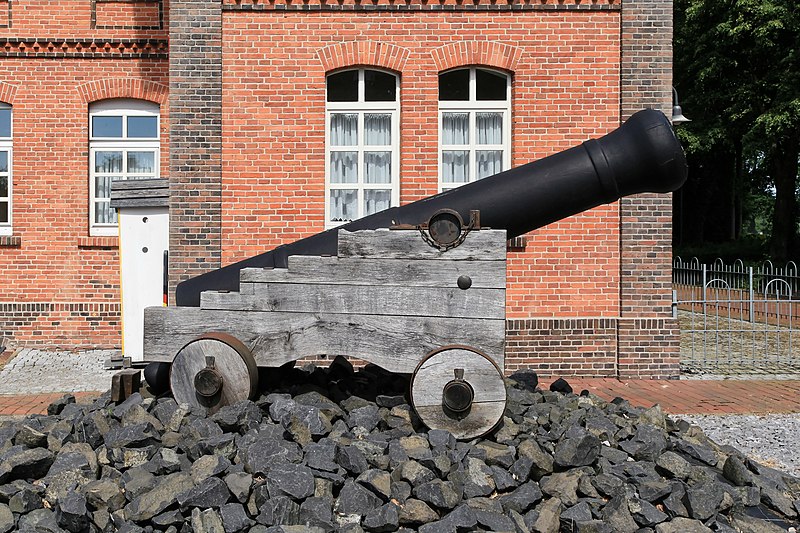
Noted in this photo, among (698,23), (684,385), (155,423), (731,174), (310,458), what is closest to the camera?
(310,458)

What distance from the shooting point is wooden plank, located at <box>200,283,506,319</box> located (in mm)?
4457

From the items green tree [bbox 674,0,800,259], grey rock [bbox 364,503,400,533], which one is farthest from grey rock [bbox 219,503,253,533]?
green tree [bbox 674,0,800,259]

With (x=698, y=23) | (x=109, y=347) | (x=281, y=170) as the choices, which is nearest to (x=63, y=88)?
(x=109, y=347)

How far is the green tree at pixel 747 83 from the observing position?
62.1 feet

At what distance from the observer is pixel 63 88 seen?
35.0ft

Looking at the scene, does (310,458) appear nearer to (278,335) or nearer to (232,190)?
(278,335)

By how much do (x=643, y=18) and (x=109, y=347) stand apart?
8406 mm

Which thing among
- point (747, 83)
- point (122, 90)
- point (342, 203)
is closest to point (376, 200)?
point (342, 203)

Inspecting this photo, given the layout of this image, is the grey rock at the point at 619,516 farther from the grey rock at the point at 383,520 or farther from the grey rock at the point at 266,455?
the grey rock at the point at 266,455

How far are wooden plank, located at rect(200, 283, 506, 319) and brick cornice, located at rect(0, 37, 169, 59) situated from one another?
24.1 ft

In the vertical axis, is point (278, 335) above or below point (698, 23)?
below

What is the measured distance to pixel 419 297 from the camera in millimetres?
4500

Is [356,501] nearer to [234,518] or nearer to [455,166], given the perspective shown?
[234,518]

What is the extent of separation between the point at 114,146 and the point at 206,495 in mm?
8645
